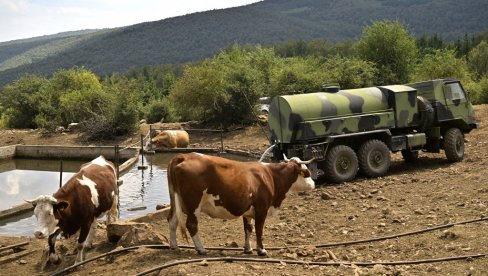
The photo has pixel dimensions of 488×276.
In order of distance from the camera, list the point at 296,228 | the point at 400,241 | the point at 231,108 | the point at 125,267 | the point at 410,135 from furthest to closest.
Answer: the point at 231,108
the point at 410,135
the point at 296,228
the point at 400,241
the point at 125,267

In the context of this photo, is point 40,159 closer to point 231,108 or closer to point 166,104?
point 231,108

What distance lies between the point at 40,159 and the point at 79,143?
10.0 ft

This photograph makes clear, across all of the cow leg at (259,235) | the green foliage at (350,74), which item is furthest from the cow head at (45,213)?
the green foliage at (350,74)

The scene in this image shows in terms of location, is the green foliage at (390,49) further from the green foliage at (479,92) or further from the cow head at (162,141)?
the cow head at (162,141)

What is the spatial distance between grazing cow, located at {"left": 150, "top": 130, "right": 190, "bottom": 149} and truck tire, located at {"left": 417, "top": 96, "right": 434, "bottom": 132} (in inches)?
529

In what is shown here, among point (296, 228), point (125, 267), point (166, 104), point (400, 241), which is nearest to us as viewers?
point (125, 267)

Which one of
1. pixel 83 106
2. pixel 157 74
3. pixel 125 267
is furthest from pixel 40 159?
pixel 157 74

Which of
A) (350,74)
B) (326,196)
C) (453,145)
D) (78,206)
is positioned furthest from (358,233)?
(350,74)

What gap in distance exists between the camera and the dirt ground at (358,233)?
25.8ft

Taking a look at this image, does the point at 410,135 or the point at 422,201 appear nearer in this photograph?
the point at 422,201

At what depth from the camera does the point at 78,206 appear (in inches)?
361

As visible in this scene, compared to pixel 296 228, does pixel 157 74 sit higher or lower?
higher

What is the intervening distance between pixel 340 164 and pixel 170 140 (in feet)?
43.3

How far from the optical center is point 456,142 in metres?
16.3
